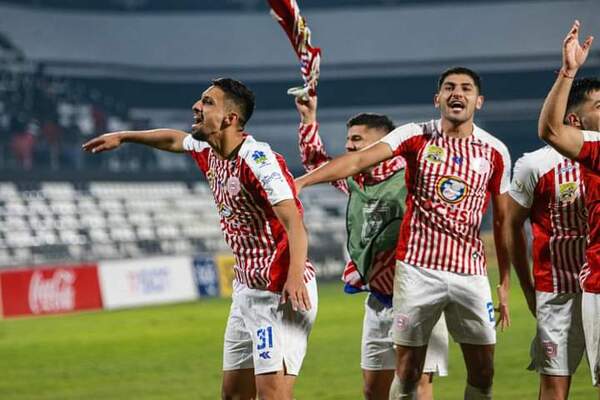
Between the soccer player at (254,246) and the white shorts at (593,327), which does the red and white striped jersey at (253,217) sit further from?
the white shorts at (593,327)

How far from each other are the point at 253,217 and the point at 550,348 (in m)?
1.90

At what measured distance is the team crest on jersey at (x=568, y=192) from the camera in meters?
6.71

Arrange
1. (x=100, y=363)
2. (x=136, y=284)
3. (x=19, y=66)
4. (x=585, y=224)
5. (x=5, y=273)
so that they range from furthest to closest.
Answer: (x=19, y=66) → (x=136, y=284) → (x=5, y=273) → (x=100, y=363) → (x=585, y=224)

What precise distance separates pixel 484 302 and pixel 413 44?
3903 cm

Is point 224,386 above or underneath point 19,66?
underneath

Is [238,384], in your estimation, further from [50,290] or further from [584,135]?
[50,290]

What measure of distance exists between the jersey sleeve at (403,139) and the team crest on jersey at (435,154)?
0.26 feet

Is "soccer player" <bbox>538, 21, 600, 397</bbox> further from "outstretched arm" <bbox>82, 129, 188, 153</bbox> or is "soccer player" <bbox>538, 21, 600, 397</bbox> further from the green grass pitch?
the green grass pitch

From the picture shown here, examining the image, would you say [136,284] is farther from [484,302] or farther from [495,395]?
[484,302]

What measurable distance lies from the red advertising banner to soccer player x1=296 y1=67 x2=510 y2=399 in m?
13.9

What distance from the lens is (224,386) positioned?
681cm

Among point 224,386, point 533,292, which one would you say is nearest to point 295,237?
point 224,386

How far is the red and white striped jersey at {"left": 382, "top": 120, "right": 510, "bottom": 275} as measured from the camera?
6.86 meters

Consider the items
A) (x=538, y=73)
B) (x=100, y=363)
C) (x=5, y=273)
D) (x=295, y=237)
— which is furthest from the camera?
(x=538, y=73)
